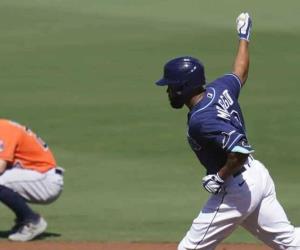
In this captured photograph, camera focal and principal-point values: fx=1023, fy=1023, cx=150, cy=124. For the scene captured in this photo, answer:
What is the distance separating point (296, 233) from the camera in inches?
278

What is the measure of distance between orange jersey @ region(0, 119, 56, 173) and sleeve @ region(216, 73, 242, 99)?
2.11m

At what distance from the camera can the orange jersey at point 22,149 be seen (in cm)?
855

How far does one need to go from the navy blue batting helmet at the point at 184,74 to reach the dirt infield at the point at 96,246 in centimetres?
221

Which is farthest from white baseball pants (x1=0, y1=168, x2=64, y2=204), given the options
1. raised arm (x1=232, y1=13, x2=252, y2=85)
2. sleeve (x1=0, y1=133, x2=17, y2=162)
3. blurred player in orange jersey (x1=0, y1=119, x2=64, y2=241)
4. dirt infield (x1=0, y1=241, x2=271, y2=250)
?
raised arm (x1=232, y1=13, x2=252, y2=85)

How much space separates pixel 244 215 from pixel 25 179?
2.48 m

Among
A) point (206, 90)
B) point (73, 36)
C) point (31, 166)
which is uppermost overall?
point (206, 90)

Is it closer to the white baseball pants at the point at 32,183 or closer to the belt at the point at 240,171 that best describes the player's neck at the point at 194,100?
the belt at the point at 240,171

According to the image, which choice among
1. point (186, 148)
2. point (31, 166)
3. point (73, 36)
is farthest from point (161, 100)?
point (31, 166)

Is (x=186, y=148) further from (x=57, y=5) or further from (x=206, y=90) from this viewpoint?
(x=57, y=5)

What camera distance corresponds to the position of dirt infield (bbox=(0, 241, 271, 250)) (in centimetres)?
857

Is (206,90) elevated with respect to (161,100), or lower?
elevated

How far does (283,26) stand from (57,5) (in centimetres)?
484

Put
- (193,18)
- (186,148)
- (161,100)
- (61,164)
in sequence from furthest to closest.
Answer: (193,18) < (161,100) < (186,148) < (61,164)

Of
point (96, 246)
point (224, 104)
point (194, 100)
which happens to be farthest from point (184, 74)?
point (96, 246)
